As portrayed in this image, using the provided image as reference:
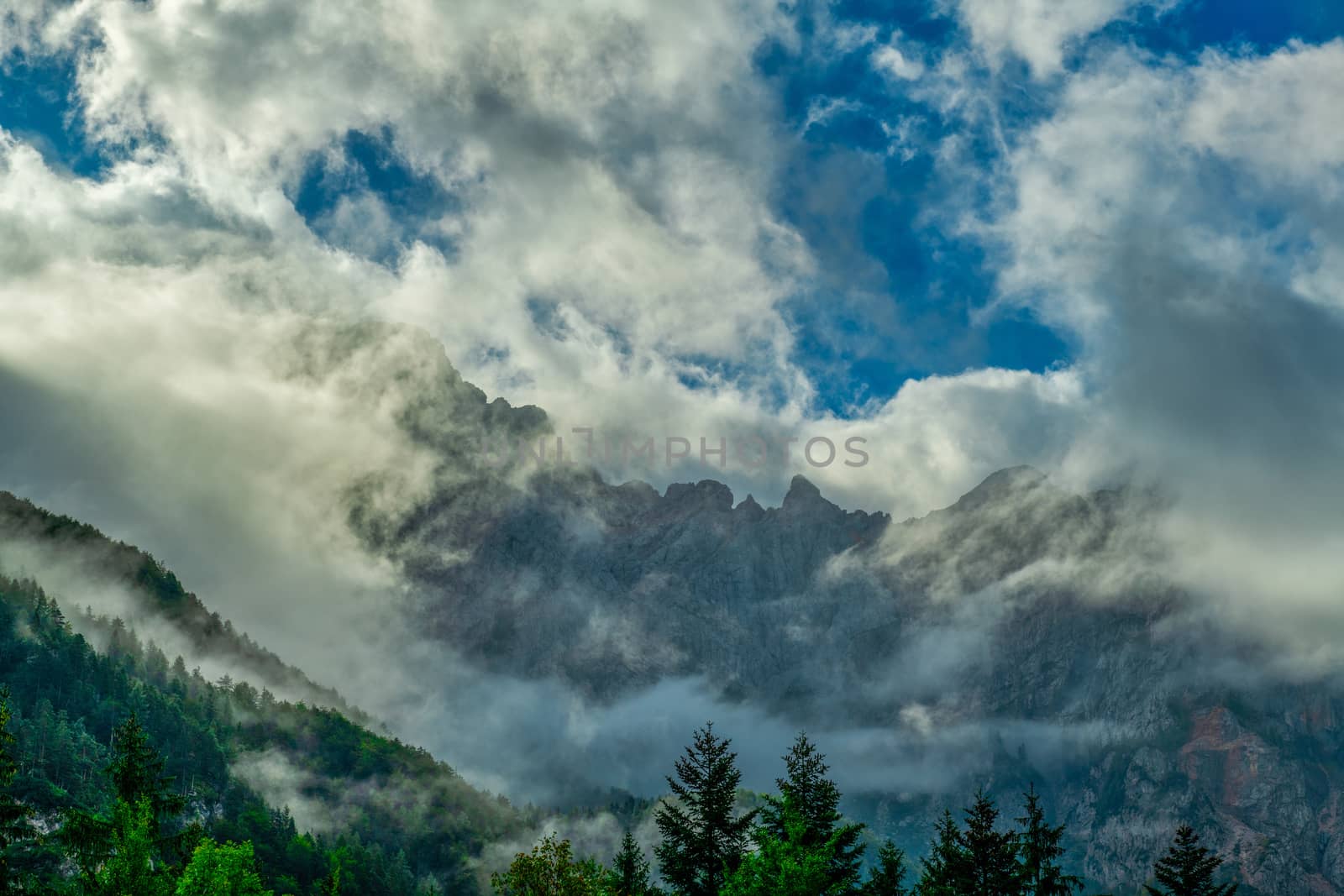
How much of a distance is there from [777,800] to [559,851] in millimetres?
16719

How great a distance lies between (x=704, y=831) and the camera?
65.1 m

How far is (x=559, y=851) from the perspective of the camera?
5269 cm

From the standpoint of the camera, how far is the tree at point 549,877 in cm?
5075

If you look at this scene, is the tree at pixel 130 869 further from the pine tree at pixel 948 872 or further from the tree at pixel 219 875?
the pine tree at pixel 948 872

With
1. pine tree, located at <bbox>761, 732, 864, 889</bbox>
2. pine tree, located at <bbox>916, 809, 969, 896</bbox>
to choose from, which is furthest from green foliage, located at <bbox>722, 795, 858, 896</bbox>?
pine tree, located at <bbox>916, 809, 969, 896</bbox>

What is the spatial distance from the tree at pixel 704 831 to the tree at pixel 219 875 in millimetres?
22950

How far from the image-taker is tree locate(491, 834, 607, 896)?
167ft

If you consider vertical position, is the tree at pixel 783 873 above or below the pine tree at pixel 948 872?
below

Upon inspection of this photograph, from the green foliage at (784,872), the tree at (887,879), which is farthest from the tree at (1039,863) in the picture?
the green foliage at (784,872)

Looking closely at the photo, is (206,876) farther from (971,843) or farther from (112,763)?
(971,843)

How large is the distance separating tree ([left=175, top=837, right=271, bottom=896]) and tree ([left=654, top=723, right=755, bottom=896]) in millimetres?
22950

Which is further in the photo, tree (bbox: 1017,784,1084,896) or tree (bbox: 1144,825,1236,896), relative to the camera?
tree (bbox: 1144,825,1236,896)

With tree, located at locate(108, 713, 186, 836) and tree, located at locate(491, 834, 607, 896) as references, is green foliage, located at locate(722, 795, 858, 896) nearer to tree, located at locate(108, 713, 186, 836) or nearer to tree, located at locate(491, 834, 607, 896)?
tree, located at locate(491, 834, 607, 896)

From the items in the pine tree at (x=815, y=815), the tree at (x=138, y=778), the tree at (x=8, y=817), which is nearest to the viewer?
the tree at (x=8, y=817)
